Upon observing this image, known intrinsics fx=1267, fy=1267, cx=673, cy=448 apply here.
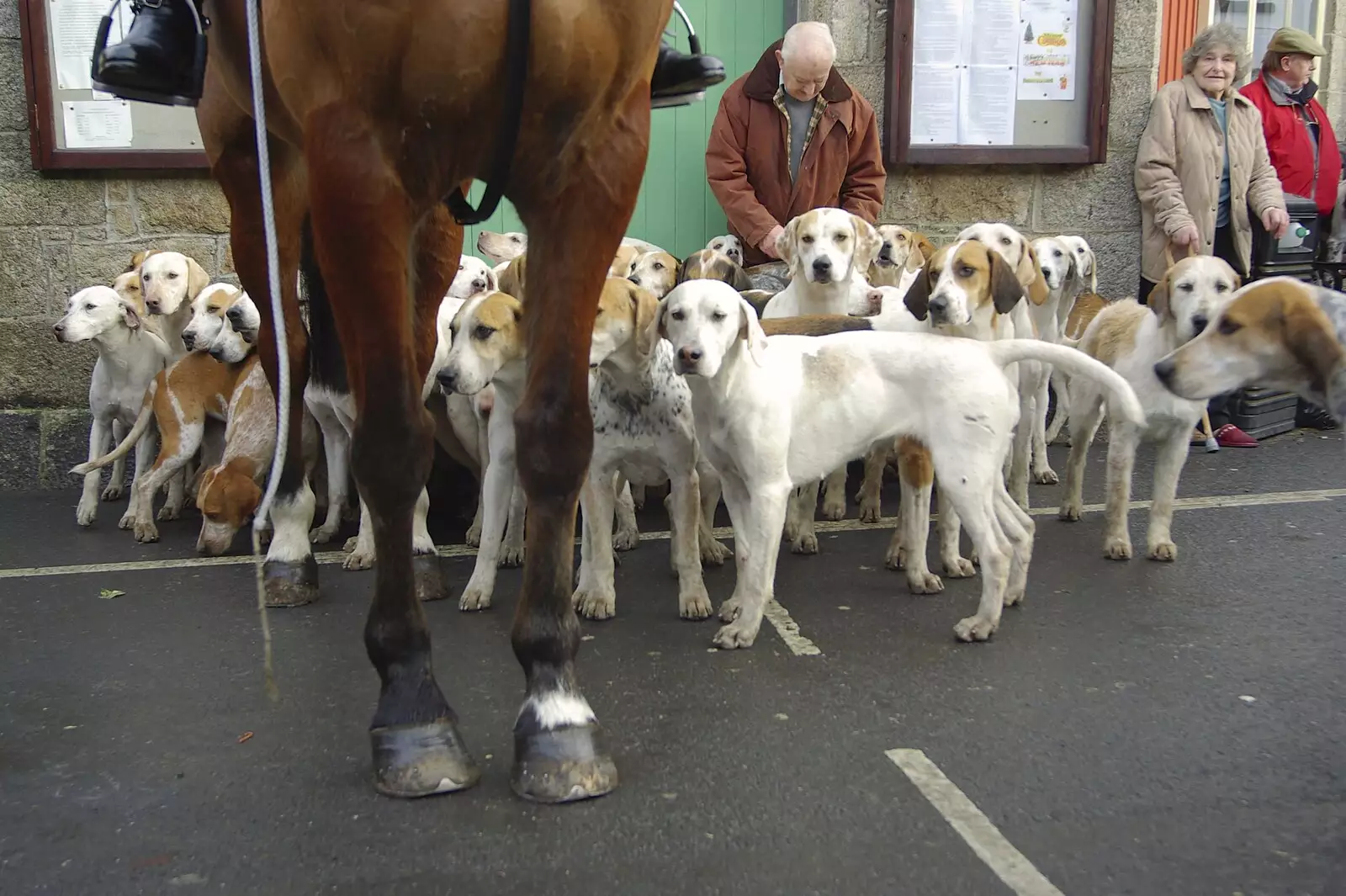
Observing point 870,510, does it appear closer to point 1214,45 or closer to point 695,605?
point 695,605

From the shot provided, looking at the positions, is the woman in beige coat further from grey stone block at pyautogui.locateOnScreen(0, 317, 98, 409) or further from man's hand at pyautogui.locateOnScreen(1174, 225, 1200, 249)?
grey stone block at pyautogui.locateOnScreen(0, 317, 98, 409)

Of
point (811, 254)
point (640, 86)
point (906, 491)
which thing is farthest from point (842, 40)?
point (640, 86)

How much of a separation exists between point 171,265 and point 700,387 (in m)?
3.52

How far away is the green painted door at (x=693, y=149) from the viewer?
7863 mm

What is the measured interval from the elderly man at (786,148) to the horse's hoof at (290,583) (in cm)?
335

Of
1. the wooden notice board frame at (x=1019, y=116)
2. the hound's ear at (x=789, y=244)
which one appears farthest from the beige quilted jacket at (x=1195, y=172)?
the hound's ear at (x=789, y=244)

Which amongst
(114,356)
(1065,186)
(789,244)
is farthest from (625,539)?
(1065,186)

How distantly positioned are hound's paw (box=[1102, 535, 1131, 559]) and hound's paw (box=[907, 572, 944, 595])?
89 centimetres

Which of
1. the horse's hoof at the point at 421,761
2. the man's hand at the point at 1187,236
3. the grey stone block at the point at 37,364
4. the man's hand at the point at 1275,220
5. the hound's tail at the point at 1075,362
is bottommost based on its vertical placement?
the horse's hoof at the point at 421,761

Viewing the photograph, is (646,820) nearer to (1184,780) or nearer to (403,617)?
(403,617)

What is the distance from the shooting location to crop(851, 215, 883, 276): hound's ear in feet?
19.7

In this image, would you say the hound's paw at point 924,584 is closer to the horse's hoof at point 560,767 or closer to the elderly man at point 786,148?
the horse's hoof at point 560,767

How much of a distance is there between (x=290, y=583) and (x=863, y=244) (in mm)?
3126

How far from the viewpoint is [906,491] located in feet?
15.3
